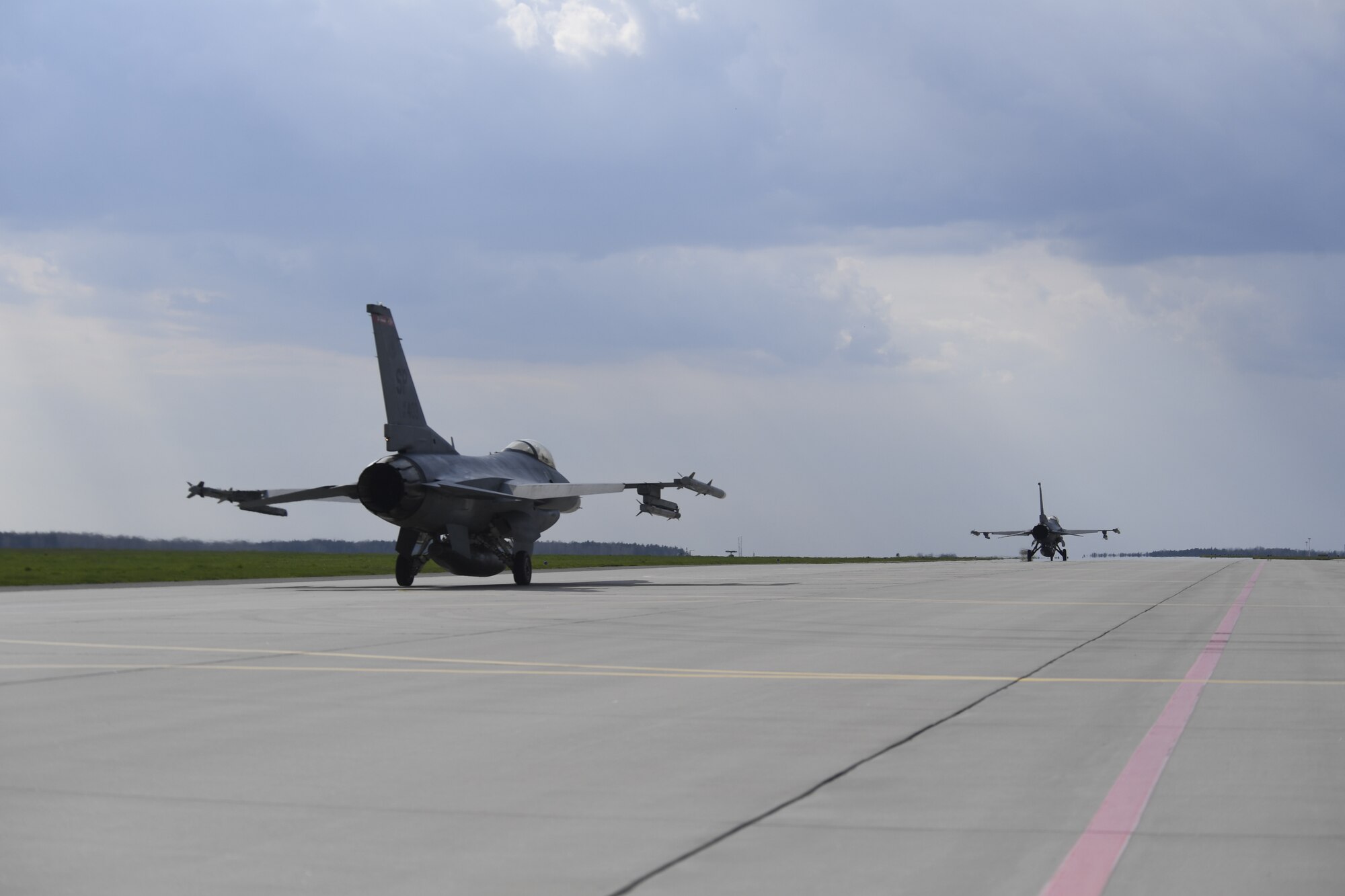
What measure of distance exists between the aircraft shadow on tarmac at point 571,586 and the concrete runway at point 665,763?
734 inches

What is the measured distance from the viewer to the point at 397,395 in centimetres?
3806

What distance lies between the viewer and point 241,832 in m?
6.55

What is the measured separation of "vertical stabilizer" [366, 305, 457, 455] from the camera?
1490 inches

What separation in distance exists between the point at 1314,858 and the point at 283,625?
1729 centimetres

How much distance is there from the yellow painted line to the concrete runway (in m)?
0.08

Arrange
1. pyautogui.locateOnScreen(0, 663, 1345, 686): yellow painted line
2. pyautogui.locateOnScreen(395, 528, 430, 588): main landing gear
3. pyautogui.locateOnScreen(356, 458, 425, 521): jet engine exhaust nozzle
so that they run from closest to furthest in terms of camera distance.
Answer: pyautogui.locateOnScreen(0, 663, 1345, 686): yellow painted line < pyautogui.locateOnScreen(356, 458, 425, 521): jet engine exhaust nozzle < pyautogui.locateOnScreen(395, 528, 430, 588): main landing gear

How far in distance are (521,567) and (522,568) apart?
43mm

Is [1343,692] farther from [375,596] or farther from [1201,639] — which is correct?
[375,596]

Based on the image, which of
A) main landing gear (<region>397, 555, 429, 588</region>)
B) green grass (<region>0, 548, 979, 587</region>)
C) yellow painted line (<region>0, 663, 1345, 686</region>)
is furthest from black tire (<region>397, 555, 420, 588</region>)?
yellow painted line (<region>0, 663, 1345, 686</region>)

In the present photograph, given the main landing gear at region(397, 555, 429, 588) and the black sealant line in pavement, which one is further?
the main landing gear at region(397, 555, 429, 588)

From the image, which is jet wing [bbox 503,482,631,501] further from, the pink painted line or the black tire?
the pink painted line

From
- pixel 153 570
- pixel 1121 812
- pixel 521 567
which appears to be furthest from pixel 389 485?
pixel 1121 812

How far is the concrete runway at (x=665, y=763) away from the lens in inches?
235

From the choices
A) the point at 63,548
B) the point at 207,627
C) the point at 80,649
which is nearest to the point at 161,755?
the point at 80,649
